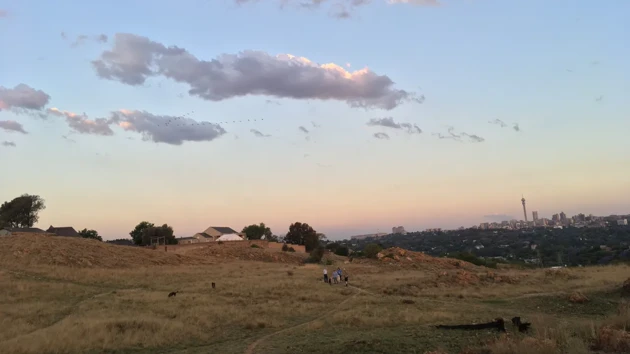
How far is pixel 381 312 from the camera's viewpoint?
21.5 m

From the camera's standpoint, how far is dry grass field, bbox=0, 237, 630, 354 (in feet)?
43.5

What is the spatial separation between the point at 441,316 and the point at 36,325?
17950 mm

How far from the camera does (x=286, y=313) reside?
76.9 ft

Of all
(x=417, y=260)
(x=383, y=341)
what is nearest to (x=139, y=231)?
(x=417, y=260)

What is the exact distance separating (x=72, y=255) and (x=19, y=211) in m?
64.1

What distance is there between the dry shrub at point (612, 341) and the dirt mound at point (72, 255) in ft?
147

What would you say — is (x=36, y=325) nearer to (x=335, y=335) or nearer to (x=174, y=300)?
(x=174, y=300)

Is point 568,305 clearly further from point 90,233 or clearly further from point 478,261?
point 90,233

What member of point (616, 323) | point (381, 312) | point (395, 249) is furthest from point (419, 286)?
point (395, 249)

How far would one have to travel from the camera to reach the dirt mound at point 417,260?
59.0 m

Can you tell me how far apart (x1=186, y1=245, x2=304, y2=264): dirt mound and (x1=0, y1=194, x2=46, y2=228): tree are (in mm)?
50084

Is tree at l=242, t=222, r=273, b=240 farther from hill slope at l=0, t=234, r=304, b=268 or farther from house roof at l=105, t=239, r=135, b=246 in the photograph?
hill slope at l=0, t=234, r=304, b=268

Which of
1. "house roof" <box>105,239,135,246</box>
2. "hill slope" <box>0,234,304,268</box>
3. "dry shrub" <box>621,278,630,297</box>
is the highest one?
"house roof" <box>105,239,135,246</box>

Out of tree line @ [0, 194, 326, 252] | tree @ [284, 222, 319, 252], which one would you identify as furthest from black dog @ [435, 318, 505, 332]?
tree @ [284, 222, 319, 252]
